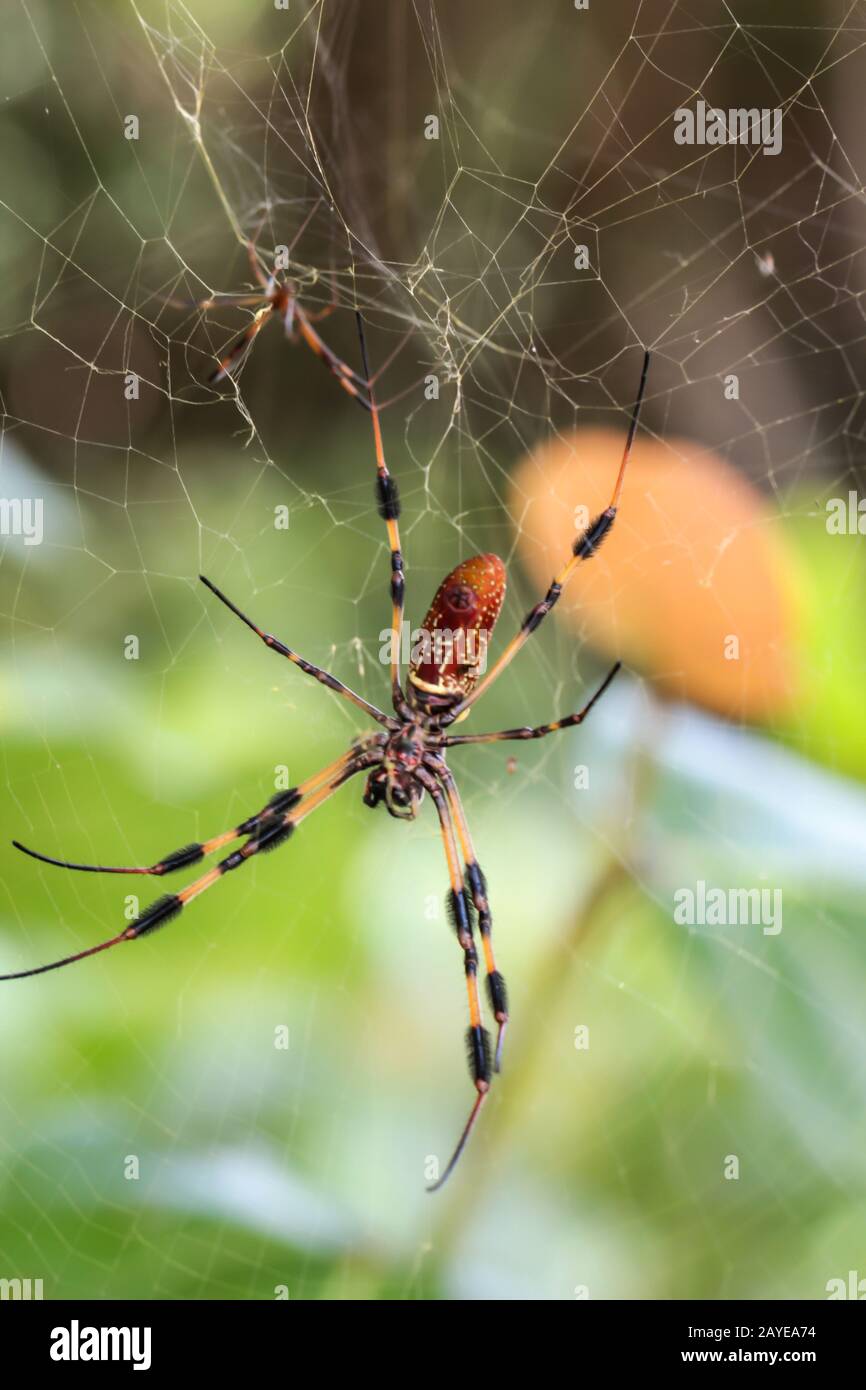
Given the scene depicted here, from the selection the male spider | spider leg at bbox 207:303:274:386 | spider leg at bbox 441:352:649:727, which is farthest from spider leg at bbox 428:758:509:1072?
spider leg at bbox 207:303:274:386

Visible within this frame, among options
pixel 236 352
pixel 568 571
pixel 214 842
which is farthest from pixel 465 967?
pixel 236 352

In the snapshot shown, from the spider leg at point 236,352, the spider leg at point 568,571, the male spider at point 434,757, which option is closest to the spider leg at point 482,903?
the male spider at point 434,757

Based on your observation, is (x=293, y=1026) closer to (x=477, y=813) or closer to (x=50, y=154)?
(x=477, y=813)

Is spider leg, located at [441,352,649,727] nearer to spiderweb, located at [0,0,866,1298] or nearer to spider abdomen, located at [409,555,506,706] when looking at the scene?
spider abdomen, located at [409,555,506,706]

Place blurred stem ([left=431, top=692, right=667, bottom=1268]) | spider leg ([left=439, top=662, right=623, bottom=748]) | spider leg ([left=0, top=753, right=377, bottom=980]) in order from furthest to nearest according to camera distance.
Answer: spider leg ([left=439, top=662, right=623, bottom=748]) → spider leg ([left=0, top=753, right=377, bottom=980]) → blurred stem ([left=431, top=692, right=667, bottom=1268])

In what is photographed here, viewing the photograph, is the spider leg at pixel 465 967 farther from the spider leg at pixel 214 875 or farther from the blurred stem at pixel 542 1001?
the spider leg at pixel 214 875

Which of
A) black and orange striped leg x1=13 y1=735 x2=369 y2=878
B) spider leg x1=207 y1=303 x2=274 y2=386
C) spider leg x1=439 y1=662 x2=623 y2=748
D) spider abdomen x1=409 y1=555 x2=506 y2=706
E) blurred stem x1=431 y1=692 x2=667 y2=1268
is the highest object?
spider leg x1=207 y1=303 x2=274 y2=386

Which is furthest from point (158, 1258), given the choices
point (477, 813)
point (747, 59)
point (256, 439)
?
point (747, 59)
